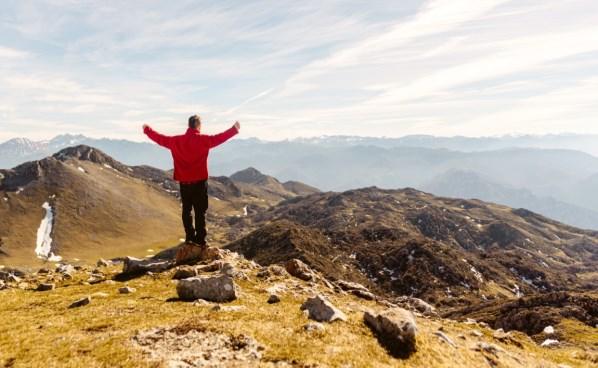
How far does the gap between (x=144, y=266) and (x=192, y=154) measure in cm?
892

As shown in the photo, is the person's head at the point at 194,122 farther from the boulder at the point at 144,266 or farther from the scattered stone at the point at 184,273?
the boulder at the point at 144,266

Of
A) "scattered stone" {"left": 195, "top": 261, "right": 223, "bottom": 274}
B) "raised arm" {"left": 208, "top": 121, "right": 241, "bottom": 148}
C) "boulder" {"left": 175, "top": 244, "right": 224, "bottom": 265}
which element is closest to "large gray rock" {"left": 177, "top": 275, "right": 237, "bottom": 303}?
"scattered stone" {"left": 195, "top": 261, "right": 223, "bottom": 274}

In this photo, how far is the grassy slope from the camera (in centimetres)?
1410

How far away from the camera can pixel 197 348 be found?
14719 millimetres

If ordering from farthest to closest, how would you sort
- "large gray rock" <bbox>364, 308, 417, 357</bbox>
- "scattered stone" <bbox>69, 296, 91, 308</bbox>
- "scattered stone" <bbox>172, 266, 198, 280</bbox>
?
1. "scattered stone" <bbox>172, 266, 198, 280</bbox>
2. "scattered stone" <bbox>69, 296, 91, 308</bbox>
3. "large gray rock" <bbox>364, 308, 417, 357</bbox>

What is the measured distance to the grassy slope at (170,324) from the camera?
14.1 m

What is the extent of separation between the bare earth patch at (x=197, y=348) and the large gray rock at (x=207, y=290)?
4531mm

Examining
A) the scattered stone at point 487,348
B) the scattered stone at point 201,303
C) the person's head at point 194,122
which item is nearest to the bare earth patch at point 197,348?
the scattered stone at point 201,303

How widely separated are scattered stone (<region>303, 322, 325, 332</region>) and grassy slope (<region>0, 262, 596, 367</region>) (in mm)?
195

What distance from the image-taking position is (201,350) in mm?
14586

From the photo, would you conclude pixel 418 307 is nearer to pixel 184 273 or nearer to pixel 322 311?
pixel 184 273

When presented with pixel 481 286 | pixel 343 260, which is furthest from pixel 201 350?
pixel 481 286

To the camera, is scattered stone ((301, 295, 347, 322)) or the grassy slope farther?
scattered stone ((301, 295, 347, 322))

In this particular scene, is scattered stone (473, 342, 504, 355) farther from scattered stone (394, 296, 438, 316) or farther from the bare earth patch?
scattered stone (394, 296, 438, 316)
